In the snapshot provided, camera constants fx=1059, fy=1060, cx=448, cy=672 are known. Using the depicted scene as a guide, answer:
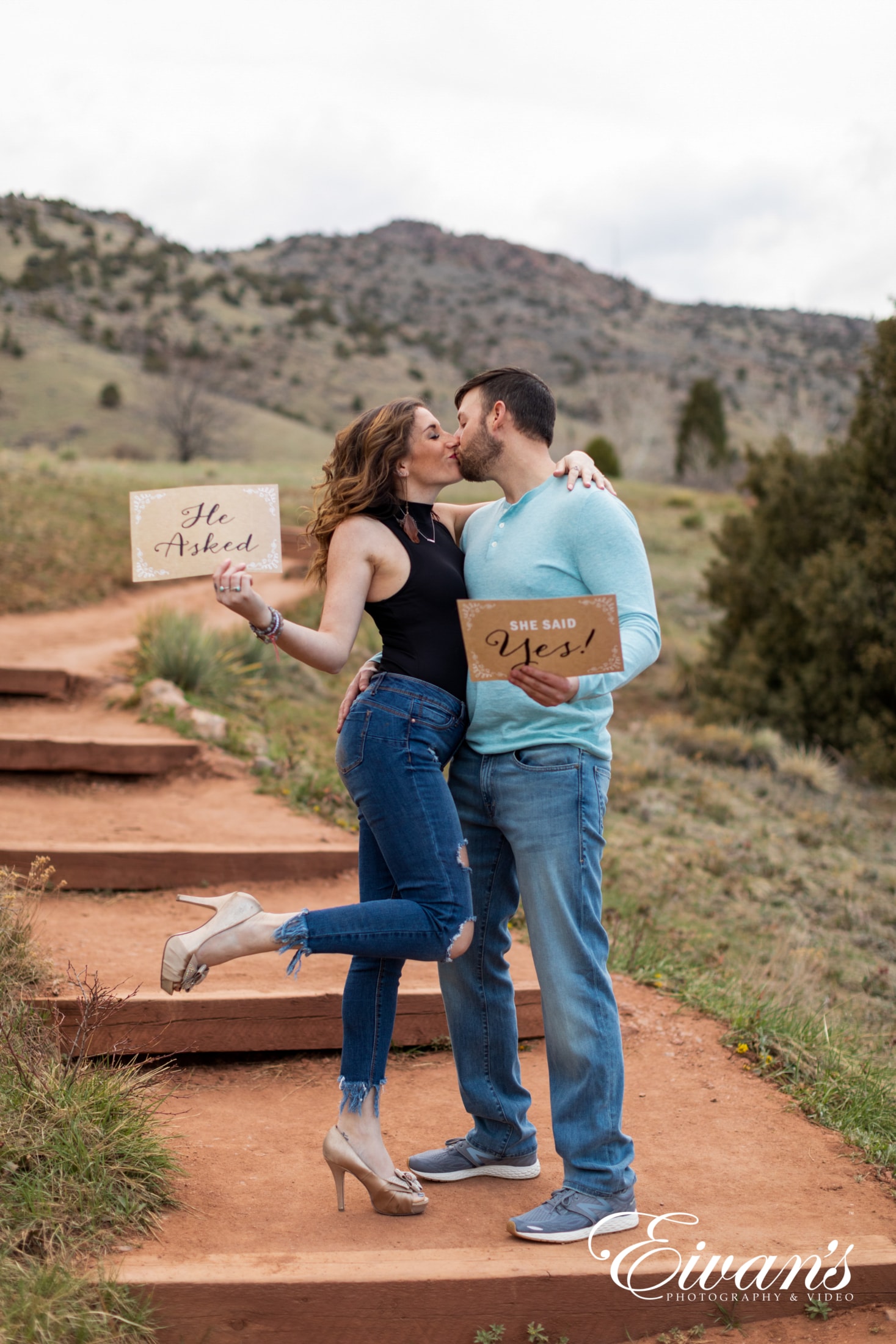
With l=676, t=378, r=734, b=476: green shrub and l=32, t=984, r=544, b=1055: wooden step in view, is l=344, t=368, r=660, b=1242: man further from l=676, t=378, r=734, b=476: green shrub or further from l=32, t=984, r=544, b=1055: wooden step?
l=676, t=378, r=734, b=476: green shrub

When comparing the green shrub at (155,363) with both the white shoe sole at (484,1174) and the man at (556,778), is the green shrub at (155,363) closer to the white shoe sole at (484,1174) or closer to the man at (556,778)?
the man at (556,778)

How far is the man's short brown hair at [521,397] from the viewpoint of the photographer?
3041 millimetres

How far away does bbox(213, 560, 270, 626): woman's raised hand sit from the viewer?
A: 2.69 meters

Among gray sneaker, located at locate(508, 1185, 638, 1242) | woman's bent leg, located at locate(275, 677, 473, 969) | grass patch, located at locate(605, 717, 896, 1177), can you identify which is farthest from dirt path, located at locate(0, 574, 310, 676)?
gray sneaker, located at locate(508, 1185, 638, 1242)

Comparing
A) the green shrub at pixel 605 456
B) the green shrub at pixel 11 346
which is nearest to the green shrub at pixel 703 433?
the green shrub at pixel 605 456

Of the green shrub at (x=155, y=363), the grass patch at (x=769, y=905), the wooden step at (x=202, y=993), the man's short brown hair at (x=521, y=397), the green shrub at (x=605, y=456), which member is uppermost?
the green shrub at (x=155, y=363)

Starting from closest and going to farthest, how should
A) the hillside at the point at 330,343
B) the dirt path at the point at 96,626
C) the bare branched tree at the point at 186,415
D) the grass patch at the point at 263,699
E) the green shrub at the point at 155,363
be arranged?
the grass patch at the point at 263,699 < the dirt path at the point at 96,626 < the bare branched tree at the point at 186,415 < the green shrub at the point at 155,363 < the hillside at the point at 330,343

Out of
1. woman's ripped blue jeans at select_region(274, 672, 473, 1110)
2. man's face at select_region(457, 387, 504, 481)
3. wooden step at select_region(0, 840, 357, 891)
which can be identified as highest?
man's face at select_region(457, 387, 504, 481)

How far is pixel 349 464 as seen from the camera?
305 cm

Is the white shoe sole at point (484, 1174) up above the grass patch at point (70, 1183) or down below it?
below

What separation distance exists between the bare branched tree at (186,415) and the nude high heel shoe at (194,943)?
3202 centimetres

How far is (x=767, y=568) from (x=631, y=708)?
287 centimetres

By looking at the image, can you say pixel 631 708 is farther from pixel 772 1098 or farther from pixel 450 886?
pixel 450 886

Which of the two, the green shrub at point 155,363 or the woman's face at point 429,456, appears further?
the green shrub at point 155,363
